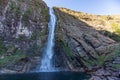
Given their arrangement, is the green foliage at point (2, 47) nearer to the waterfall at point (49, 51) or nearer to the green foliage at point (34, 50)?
the green foliage at point (34, 50)

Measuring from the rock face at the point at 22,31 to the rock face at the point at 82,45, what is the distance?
8.14 m

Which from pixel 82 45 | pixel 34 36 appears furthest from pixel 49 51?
pixel 82 45

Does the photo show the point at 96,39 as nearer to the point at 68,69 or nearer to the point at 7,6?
the point at 68,69

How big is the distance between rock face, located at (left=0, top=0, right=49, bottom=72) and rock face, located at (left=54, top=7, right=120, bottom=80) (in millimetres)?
8138

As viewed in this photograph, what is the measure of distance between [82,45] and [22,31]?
1058 inches

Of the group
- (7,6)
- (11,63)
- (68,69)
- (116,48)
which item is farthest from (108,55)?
(7,6)

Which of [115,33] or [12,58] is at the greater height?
[115,33]

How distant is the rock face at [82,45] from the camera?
448ft

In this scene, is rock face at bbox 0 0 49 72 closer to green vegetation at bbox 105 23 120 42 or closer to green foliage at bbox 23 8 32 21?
green foliage at bbox 23 8 32 21

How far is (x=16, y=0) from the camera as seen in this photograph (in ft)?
490

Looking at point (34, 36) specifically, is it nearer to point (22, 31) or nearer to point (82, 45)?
point (22, 31)

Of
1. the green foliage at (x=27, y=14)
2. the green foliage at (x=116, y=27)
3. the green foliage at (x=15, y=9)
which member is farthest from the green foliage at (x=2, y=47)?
the green foliage at (x=116, y=27)

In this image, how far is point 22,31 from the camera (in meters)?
142

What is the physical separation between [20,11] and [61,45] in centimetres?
2425
